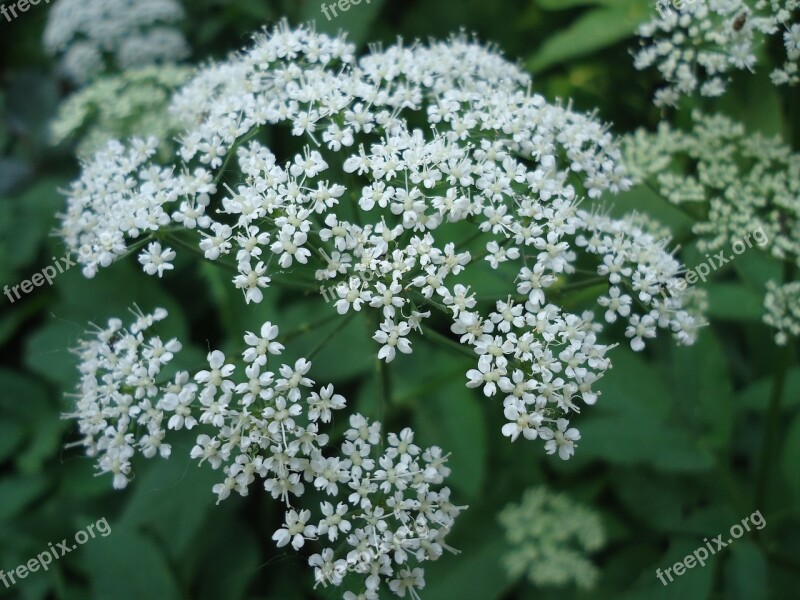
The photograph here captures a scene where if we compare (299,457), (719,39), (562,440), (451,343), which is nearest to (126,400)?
(299,457)

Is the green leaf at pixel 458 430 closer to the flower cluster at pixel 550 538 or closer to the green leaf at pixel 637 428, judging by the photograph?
the flower cluster at pixel 550 538

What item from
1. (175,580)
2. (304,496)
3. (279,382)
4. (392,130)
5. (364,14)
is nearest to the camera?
(279,382)

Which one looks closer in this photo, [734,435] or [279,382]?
[279,382]

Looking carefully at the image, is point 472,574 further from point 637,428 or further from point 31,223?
point 31,223

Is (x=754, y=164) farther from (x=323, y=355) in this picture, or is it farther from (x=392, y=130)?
(x=323, y=355)

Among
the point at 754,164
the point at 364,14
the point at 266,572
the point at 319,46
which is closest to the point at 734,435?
the point at 754,164

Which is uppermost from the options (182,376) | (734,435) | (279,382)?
(182,376)
